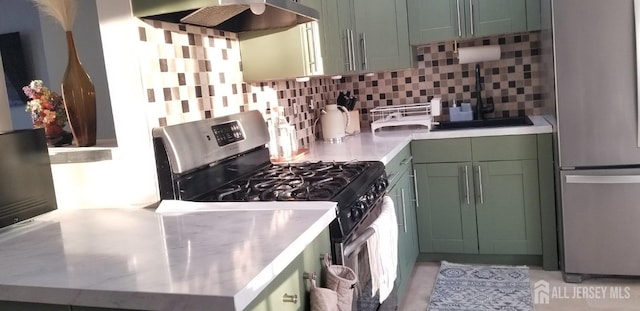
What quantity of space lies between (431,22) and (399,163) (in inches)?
37.0

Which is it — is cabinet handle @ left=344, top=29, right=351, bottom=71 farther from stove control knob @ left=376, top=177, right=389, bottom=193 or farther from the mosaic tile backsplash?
stove control knob @ left=376, top=177, right=389, bottom=193

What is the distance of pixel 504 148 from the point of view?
2.94m

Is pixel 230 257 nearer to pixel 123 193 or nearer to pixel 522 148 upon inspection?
pixel 123 193

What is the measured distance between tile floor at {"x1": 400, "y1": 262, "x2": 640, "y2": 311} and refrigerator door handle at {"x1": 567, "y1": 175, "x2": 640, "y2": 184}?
1.85 feet

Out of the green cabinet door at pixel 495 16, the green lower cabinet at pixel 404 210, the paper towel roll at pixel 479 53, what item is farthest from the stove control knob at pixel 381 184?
the paper towel roll at pixel 479 53

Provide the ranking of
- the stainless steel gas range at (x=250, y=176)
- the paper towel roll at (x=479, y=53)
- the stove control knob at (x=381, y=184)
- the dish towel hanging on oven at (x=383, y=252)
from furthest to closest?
1. the paper towel roll at (x=479, y=53)
2. the stove control knob at (x=381, y=184)
3. the dish towel hanging on oven at (x=383, y=252)
4. the stainless steel gas range at (x=250, y=176)

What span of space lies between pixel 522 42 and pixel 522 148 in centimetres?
83

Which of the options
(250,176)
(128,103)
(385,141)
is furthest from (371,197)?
(385,141)

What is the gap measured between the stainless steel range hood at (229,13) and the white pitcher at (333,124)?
79cm

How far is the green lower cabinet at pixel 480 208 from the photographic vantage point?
297cm

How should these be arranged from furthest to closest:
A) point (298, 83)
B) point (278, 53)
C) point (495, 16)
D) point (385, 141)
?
point (298, 83) < point (495, 16) < point (385, 141) < point (278, 53)

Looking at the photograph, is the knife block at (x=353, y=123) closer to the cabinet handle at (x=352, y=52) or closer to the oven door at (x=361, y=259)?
the cabinet handle at (x=352, y=52)

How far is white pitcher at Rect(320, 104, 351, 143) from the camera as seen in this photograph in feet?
10.2

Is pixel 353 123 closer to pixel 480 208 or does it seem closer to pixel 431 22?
pixel 431 22
